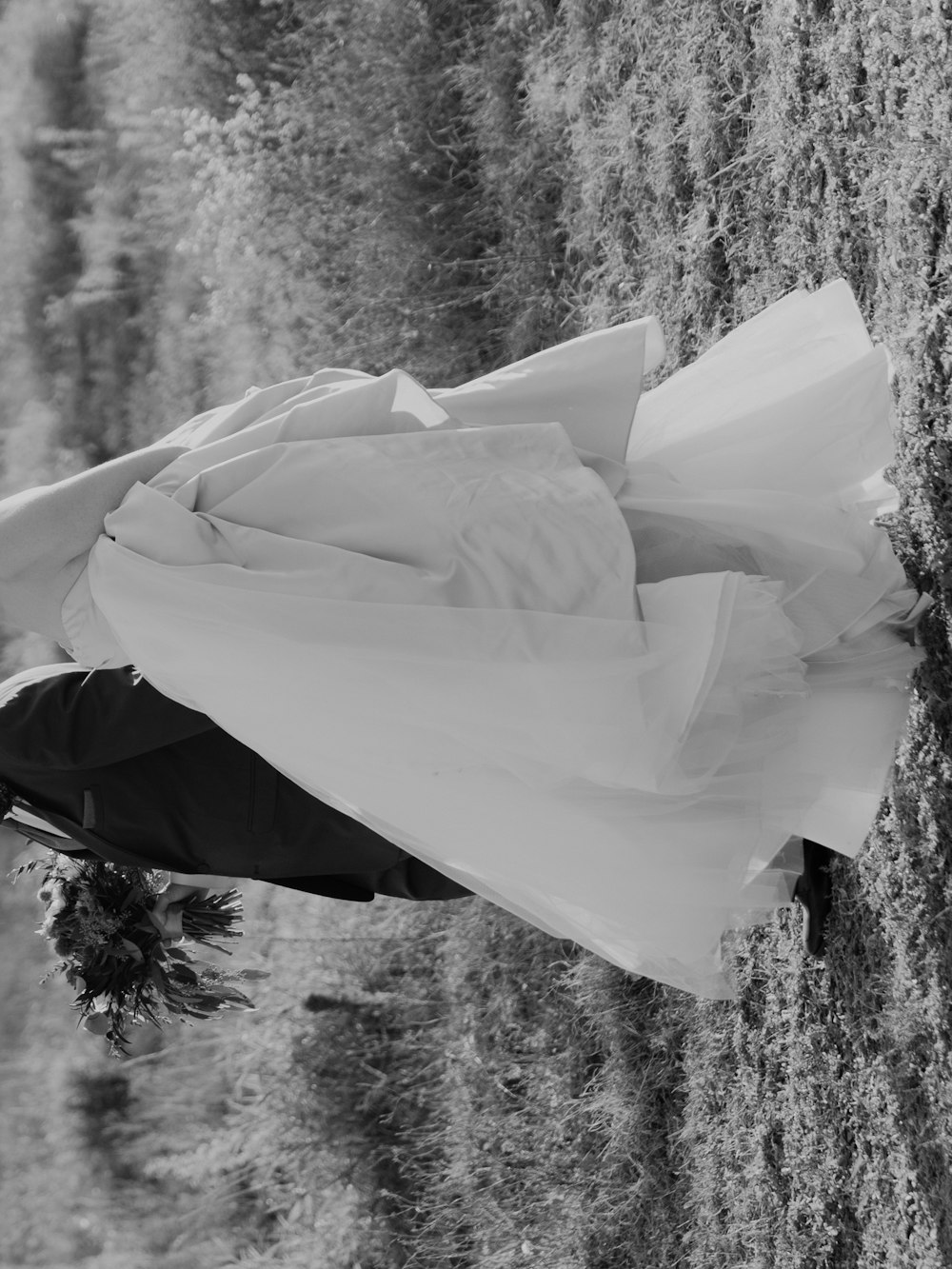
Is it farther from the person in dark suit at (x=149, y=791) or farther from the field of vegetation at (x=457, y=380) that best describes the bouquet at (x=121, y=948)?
the field of vegetation at (x=457, y=380)

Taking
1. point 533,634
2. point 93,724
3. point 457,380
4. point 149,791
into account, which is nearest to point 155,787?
point 149,791

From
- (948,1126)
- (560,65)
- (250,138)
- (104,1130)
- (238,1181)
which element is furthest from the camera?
(250,138)

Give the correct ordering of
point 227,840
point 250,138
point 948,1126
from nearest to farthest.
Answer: point 948,1126 → point 227,840 → point 250,138

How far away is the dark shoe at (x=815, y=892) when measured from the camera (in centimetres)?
252

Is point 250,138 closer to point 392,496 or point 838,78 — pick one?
point 838,78

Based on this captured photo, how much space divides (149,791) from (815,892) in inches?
51.6

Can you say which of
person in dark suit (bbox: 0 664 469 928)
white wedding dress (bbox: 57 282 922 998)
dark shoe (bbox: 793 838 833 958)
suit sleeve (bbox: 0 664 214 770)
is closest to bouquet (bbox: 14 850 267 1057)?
person in dark suit (bbox: 0 664 469 928)

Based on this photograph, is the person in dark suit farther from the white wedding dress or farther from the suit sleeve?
the white wedding dress

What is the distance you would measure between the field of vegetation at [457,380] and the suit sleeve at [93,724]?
4.35 ft

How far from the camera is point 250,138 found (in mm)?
5938

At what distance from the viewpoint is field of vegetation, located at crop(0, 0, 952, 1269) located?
234 centimetres

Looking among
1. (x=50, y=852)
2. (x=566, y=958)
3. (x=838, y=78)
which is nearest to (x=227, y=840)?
(x=50, y=852)

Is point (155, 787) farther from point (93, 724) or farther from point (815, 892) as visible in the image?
point (815, 892)

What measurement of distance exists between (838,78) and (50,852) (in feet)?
7.56
